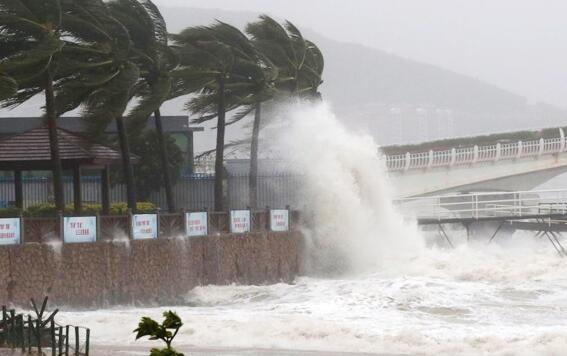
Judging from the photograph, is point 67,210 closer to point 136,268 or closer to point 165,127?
point 136,268

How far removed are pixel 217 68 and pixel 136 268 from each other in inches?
425

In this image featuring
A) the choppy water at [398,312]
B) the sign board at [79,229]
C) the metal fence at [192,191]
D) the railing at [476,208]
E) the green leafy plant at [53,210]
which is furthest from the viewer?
the railing at [476,208]

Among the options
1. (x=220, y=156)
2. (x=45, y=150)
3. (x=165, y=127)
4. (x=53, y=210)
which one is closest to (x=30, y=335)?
(x=53, y=210)

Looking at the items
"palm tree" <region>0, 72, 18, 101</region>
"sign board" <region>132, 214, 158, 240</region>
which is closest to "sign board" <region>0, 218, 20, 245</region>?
"palm tree" <region>0, 72, 18, 101</region>

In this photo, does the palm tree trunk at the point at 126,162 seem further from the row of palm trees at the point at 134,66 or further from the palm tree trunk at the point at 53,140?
the palm tree trunk at the point at 53,140

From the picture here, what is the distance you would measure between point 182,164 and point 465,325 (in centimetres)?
2056

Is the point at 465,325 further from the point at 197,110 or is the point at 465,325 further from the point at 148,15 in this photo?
the point at 197,110

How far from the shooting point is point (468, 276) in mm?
41031

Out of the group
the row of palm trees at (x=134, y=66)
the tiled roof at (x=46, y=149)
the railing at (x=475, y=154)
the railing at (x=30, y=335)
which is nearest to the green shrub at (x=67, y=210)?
the row of palm trees at (x=134, y=66)

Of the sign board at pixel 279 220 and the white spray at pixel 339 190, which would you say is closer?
the sign board at pixel 279 220

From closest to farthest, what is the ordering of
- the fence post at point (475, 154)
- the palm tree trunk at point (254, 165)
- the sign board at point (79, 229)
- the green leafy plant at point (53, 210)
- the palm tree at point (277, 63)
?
the sign board at point (79, 229) → the green leafy plant at point (53, 210) → the palm tree at point (277, 63) → the palm tree trunk at point (254, 165) → the fence post at point (475, 154)

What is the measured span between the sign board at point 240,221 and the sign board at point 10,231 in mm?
8767

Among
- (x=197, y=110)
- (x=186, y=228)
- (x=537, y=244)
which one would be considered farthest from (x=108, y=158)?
(x=537, y=244)

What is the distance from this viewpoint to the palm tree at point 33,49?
106 feet
